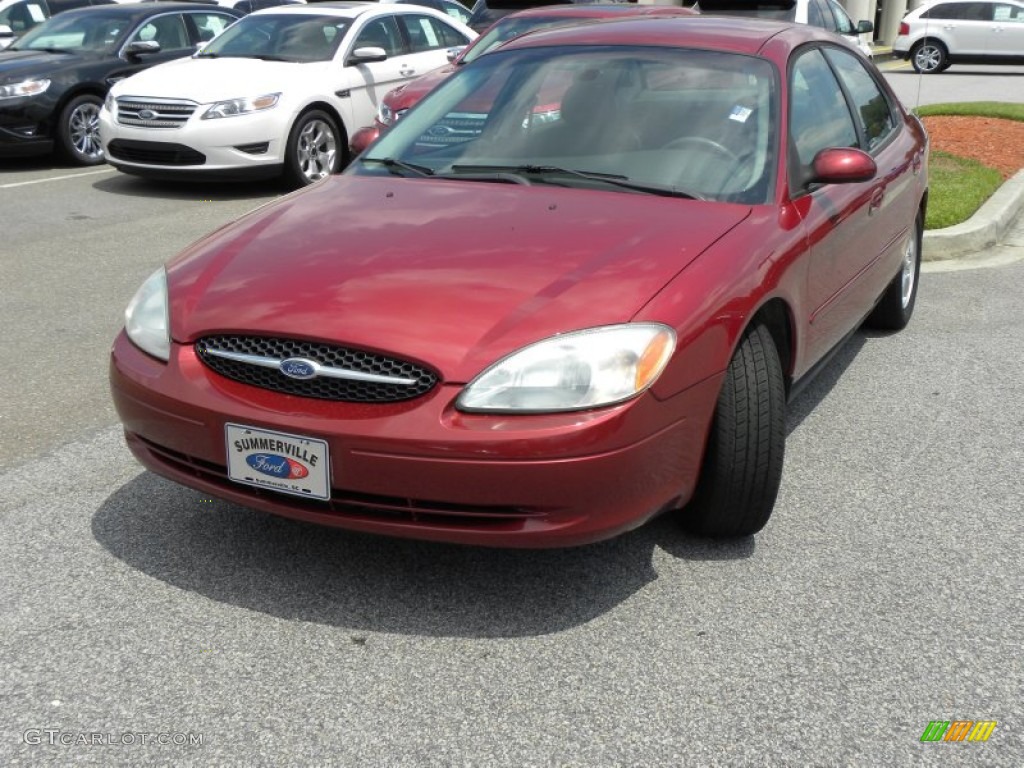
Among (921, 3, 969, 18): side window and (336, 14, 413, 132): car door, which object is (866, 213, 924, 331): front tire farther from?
(921, 3, 969, 18): side window

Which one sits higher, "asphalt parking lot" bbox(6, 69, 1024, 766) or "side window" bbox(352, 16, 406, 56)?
"side window" bbox(352, 16, 406, 56)

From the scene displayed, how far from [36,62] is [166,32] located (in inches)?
58.1

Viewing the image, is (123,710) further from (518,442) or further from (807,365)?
(807,365)

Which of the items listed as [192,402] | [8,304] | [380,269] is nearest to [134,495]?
[192,402]

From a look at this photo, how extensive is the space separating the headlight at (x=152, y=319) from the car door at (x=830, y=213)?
2088 millimetres

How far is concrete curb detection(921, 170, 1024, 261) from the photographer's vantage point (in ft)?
25.7

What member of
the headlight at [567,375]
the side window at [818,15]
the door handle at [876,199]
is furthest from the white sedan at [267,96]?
the headlight at [567,375]

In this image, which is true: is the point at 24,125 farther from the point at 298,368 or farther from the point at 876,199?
the point at 298,368

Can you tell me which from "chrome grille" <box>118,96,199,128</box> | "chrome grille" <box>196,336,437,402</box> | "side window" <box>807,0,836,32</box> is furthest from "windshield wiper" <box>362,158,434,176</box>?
"side window" <box>807,0,836,32</box>

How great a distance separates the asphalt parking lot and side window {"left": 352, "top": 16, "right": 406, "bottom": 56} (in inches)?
293

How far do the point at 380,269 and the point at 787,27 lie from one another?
238cm

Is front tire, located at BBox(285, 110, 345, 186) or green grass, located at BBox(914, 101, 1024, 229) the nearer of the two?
green grass, located at BBox(914, 101, 1024, 229)

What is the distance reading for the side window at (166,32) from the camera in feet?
40.4

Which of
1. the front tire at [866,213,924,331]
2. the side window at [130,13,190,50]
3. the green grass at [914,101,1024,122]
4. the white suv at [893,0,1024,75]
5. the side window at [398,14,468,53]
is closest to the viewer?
the front tire at [866,213,924,331]
